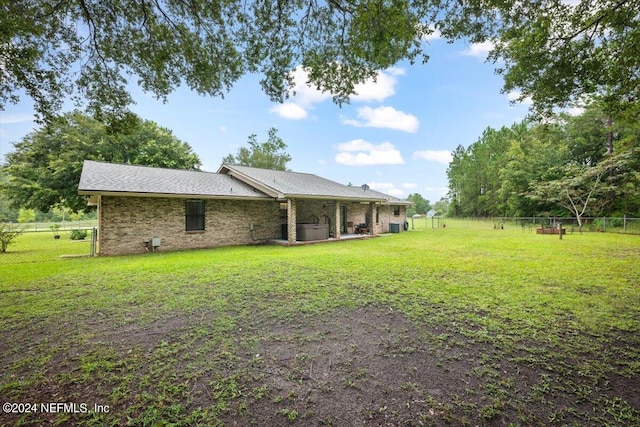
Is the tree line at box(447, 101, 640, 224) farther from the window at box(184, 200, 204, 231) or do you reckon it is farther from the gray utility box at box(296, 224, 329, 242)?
the window at box(184, 200, 204, 231)

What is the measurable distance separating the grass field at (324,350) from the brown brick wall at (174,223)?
3.88 metres

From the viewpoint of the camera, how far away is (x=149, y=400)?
2256mm

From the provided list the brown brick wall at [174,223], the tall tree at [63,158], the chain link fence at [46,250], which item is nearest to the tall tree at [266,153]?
the tall tree at [63,158]

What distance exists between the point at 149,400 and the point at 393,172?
50189 millimetres

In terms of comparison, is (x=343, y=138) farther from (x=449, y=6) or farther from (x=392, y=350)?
(x=392, y=350)

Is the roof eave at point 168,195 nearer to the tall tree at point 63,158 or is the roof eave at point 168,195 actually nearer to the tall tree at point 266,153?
the tall tree at point 63,158

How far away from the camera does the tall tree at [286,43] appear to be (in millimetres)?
4836

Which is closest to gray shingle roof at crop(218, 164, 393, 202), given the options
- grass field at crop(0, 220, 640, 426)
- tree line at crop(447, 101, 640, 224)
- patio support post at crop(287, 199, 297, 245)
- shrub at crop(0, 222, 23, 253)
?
patio support post at crop(287, 199, 297, 245)

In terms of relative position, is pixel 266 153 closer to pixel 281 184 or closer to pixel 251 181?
pixel 251 181

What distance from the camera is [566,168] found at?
21.7m

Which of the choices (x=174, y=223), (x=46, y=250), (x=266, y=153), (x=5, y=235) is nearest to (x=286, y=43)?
(x=174, y=223)

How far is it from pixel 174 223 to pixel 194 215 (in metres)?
0.88

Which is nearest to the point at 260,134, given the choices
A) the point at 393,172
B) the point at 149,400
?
the point at 393,172

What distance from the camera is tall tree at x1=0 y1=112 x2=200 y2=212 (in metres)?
18.3
